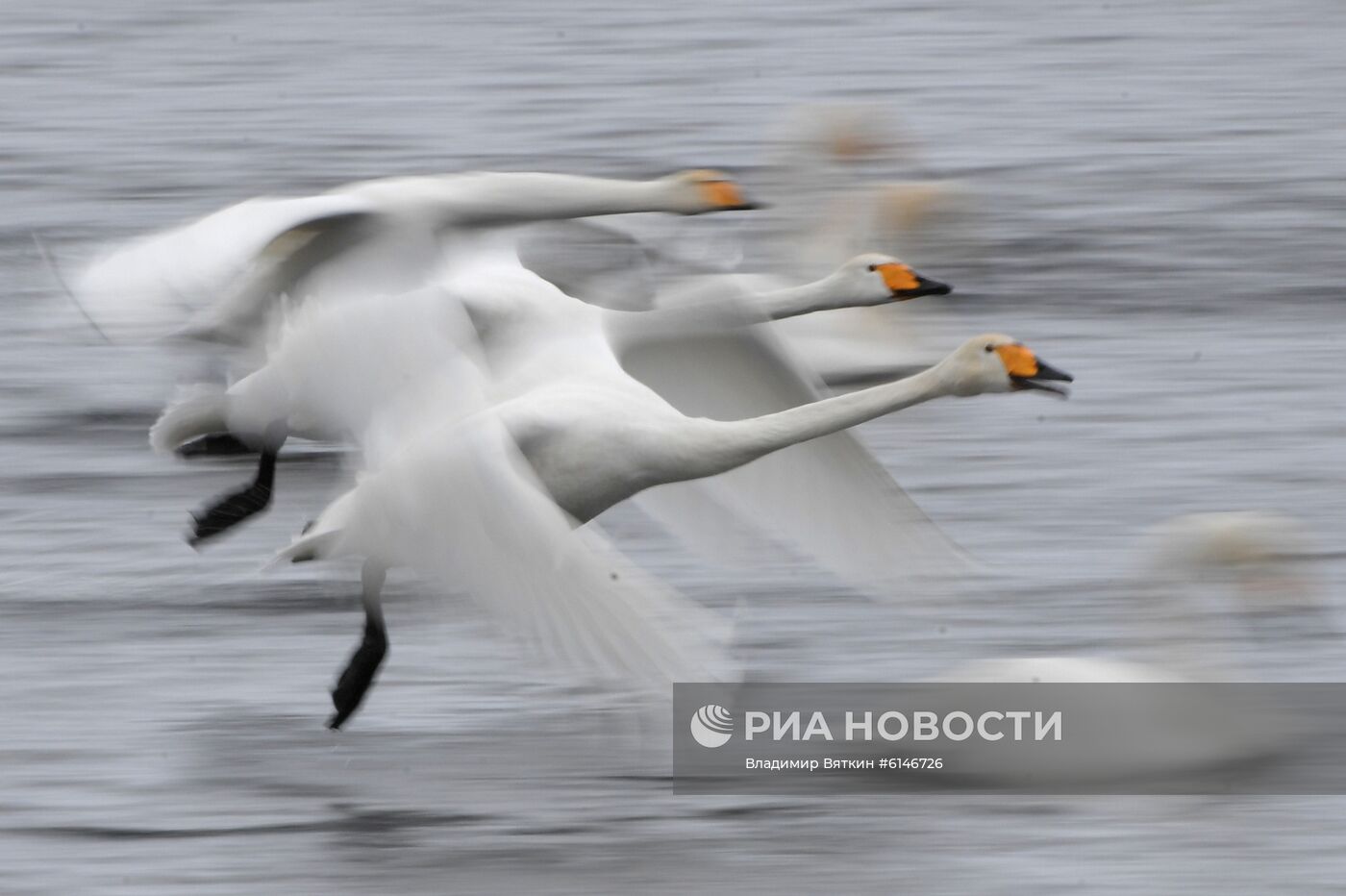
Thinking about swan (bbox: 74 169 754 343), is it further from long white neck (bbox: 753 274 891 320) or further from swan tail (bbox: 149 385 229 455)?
swan tail (bbox: 149 385 229 455)

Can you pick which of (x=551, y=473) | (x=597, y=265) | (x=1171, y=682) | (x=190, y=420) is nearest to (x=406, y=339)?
(x=551, y=473)

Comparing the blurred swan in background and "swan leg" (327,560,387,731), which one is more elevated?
the blurred swan in background

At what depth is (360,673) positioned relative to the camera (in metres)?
7.75

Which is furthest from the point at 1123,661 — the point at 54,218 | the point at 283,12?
the point at 283,12

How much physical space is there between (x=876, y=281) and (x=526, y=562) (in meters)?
2.06

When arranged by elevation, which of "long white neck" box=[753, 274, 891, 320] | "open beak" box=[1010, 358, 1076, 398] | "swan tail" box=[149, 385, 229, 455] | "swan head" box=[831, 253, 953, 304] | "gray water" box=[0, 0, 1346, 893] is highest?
"open beak" box=[1010, 358, 1076, 398]

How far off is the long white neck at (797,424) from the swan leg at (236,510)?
1.81 meters

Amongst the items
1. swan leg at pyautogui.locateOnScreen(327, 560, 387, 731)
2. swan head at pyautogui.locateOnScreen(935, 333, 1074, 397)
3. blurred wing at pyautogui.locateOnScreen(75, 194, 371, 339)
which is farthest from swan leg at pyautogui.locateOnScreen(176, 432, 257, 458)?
swan head at pyautogui.locateOnScreen(935, 333, 1074, 397)

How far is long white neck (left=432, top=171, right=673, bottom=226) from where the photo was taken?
7.65m

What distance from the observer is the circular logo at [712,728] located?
7328 millimetres

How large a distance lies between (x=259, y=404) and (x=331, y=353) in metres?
0.62

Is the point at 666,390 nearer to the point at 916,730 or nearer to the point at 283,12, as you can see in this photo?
the point at 916,730

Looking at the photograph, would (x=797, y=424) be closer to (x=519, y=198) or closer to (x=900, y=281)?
(x=519, y=198)

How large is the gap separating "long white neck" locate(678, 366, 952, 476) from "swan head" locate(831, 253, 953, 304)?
0.95 m
